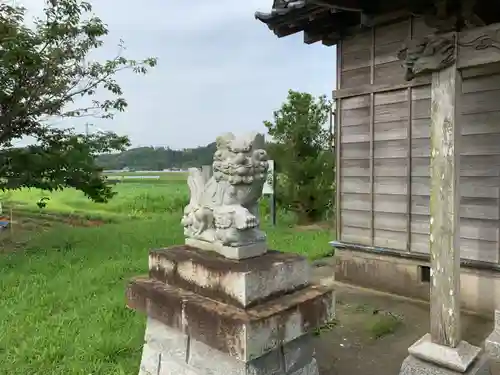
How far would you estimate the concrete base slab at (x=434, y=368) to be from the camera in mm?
2979

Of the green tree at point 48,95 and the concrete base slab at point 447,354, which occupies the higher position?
the green tree at point 48,95

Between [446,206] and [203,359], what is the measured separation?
1.99 metres

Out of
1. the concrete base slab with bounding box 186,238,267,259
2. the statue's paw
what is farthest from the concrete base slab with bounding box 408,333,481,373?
the statue's paw

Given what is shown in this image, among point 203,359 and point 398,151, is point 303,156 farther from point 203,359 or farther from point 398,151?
point 203,359

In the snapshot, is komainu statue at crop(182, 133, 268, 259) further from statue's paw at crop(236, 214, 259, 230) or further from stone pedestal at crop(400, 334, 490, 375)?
stone pedestal at crop(400, 334, 490, 375)

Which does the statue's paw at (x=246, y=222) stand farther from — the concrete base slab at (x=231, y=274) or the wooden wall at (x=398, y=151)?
the wooden wall at (x=398, y=151)

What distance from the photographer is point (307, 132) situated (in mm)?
11562

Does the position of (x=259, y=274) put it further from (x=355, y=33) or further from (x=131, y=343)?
(x=355, y=33)

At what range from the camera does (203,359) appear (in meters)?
2.66

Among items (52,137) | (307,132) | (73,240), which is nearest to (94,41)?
(52,137)

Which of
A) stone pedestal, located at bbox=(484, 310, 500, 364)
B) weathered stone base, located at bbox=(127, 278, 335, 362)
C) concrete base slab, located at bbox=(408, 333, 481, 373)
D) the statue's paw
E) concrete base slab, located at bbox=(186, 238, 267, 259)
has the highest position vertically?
the statue's paw

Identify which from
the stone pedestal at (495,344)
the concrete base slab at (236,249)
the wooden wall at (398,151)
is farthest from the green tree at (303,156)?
the concrete base slab at (236,249)

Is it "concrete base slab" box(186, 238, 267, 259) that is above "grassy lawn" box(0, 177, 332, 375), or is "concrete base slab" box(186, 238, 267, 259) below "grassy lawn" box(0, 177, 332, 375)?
above

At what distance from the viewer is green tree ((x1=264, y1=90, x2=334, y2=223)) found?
37.1 feet
